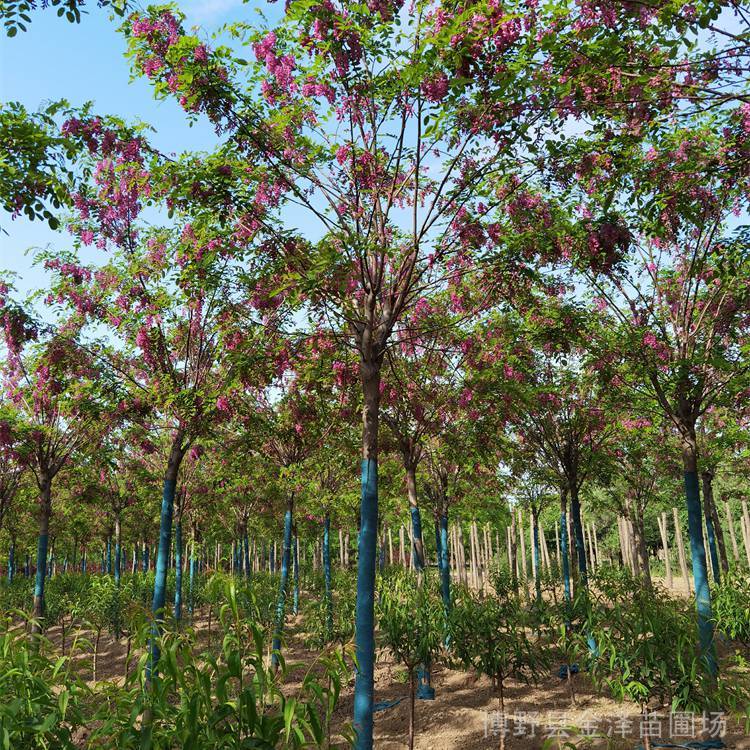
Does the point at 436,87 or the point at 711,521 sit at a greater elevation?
the point at 436,87

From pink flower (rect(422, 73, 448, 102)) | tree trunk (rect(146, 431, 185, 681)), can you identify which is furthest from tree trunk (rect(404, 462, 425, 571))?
pink flower (rect(422, 73, 448, 102))

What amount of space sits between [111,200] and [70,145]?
4.90 metres

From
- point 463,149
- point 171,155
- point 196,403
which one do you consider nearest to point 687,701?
point 463,149

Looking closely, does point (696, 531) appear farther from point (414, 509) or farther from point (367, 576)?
point (367, 576)

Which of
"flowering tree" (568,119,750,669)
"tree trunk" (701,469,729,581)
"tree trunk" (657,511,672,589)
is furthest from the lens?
"tree trunk" (657,511,672,589)

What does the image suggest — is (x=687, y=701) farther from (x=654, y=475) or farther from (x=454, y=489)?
(x=654, y=475)

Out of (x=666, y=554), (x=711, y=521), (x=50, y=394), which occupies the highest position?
(x=50, y=394)

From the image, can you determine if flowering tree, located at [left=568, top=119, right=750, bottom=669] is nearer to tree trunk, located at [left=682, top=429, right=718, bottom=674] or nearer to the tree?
tree trunk, located at [left=682, top=429, right=718, bottom=674]

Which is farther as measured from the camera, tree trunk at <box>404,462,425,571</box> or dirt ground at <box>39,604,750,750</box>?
tree trunk at <box>404,462,425,571</box>

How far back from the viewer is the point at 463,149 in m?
6.93

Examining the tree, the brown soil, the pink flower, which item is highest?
the pink flower

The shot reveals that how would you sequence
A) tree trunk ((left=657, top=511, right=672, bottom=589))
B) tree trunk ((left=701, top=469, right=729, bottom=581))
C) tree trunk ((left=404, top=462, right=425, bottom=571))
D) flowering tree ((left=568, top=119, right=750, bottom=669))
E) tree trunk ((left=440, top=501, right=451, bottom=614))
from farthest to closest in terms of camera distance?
tree trunk ((left=657, top=511, right=672, bottom=589)), tree trunk ((left=701, top=469, right=729, bottom=581)), tree trunk ((left=440, top=501, right=451, bottom=614)), tree trunk ((left=404, top=462, right=425, bottom=571)), flowering tree ((left=568, top=119, right=750, bottom=669))

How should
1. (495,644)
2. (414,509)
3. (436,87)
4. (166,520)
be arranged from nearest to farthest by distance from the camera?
(436,87), (495,644), (166,520), (414,509)

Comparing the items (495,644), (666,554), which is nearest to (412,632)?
(495,644)
